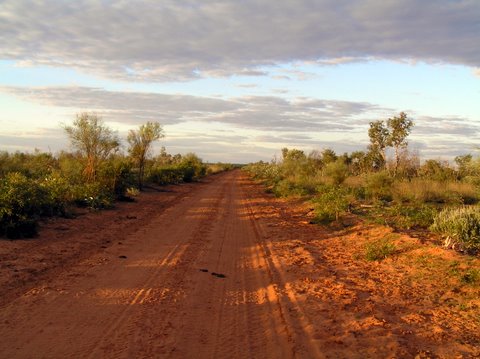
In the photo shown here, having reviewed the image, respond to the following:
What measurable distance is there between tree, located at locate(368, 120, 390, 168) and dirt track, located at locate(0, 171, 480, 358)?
2851cm

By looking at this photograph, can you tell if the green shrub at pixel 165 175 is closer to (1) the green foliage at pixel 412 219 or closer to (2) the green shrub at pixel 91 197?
(2) the green shrub at pixel 91 197

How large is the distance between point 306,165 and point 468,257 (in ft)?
102

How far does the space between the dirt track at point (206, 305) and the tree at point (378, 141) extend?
93.5 ft

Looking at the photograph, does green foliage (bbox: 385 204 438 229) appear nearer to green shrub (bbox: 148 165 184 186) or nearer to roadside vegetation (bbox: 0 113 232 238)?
roadside vegetation (bbox: 0 113 232 238)

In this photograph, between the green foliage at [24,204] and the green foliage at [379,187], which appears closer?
the green foliage at [24,204]

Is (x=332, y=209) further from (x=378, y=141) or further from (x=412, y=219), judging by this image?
(x=378, y=141)

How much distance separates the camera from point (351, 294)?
7.60 meters

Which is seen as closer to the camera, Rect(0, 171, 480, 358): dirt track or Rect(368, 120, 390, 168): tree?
Rect(0, 171, 480, 358): dirt track

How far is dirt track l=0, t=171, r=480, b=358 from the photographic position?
17.3ft

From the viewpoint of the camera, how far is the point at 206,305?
6.74 m

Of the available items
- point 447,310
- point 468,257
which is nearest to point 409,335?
point 447,310

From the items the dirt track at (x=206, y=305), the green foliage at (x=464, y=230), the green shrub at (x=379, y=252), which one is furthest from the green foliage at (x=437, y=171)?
the dirt track at (x=206, y=305)

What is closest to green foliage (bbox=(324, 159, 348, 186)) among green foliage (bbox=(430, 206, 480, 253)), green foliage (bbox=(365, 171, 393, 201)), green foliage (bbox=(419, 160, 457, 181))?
green foliage (bbox=(419, 160, 457, 181))

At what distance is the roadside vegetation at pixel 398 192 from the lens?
10.3 meters
